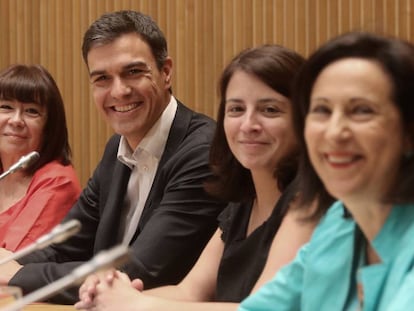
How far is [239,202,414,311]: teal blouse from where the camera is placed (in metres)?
1.39

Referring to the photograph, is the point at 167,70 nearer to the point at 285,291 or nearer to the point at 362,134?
the point at 285,291

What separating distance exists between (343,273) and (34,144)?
6.61ft

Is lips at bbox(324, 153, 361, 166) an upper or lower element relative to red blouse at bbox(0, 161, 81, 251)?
upper

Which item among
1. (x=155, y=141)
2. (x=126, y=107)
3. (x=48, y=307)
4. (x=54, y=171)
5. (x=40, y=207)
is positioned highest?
(x=126, y=107)

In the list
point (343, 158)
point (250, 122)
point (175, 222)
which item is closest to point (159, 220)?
point (175, 222)

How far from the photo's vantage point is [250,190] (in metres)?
2.28

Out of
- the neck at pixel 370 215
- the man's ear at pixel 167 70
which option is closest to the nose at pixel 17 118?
the man's ear at pixel 167 70

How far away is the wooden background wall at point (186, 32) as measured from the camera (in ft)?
11.5

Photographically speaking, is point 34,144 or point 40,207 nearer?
point 40,207

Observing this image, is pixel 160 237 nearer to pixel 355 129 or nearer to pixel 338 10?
pixel 355 129

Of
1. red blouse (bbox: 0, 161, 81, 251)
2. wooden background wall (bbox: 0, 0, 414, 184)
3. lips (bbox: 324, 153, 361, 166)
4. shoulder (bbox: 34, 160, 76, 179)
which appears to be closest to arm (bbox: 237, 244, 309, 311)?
lips (bbox: 324, 153, 361, 166)

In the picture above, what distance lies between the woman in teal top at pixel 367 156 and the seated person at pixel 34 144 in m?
1.72

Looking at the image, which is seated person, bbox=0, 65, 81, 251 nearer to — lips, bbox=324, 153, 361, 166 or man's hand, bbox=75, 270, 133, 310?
man's hand, bbox=75, 270, 133, 310

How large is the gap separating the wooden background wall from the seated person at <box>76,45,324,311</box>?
4.05 ft
